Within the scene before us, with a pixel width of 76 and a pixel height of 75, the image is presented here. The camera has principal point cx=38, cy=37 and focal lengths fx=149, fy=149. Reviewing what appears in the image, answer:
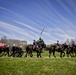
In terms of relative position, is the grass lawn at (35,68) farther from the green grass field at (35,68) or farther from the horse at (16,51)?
the horse at (16,51)

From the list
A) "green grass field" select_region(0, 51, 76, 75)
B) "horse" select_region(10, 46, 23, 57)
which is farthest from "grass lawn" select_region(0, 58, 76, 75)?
"horse" select_region(10, 46, 23, 57)

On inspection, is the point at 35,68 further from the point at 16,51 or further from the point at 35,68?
the point at 16,51

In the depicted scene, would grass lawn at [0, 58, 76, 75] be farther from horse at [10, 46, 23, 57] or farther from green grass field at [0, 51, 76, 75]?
horse at [10, 46, 23, 57]

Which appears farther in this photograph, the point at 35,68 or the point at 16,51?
the point at 16,51

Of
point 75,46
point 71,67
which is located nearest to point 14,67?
point 71,67

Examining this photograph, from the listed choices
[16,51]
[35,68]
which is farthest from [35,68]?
[16,51]

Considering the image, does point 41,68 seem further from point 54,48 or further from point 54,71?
point 54,48

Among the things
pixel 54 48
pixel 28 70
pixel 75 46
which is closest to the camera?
pixel 28 70

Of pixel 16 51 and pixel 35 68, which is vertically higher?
pixel 16 51

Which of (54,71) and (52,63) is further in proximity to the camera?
(52,63)

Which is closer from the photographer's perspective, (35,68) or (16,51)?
(35,68)

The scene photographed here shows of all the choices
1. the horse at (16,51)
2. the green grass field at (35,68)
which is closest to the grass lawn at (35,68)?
the green grass field at (35,68)

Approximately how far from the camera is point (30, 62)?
16641mm

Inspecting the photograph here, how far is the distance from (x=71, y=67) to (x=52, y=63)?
2.12 m
